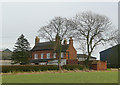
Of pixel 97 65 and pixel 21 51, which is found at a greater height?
pixel 21 51

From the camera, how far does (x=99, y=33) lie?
51.5 metres

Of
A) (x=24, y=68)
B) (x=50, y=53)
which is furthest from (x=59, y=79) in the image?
(x=50, y=53)

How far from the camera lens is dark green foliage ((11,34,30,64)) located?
60.6 m

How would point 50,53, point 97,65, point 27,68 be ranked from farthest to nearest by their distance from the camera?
point 50,53 < point 97,65 < point 27,68

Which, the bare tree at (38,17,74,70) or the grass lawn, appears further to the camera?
the bare tree at (38,17,74,70)

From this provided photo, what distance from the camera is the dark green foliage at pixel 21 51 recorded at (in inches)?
2387

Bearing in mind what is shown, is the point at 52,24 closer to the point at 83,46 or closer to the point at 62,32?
the point at 62,32

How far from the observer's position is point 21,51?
61.1 meters

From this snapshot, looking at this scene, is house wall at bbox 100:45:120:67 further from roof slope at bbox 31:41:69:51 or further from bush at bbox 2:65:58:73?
bush at bbox 2:65:58:73

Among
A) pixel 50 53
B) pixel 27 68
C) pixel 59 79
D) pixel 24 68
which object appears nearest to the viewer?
pixel 59 79

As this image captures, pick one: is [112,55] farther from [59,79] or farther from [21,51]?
[59,79]

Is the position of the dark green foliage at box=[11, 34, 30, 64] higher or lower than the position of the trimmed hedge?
higher

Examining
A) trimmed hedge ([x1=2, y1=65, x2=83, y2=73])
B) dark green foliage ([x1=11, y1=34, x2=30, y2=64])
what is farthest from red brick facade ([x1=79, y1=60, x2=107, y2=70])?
dark green foliage ([x1=11, y1=34, x2=30, y2=64])

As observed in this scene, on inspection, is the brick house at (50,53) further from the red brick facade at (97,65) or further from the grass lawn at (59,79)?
the grass lawn at (59,79)
